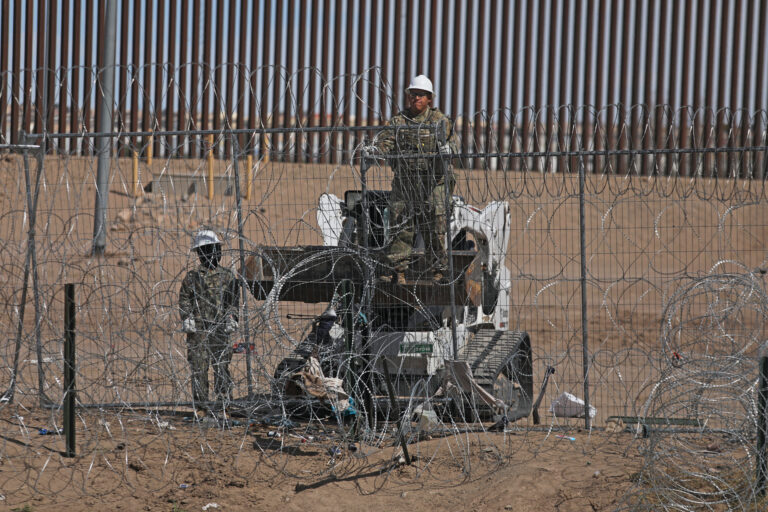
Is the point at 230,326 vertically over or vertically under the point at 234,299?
under

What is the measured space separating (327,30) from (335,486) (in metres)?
14.1

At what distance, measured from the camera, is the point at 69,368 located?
6.55 meters

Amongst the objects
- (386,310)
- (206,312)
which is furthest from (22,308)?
(386,310)

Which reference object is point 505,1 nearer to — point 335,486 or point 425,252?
point 425,252

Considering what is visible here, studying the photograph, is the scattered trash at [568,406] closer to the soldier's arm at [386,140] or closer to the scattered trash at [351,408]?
the scattered trash at [351,408]

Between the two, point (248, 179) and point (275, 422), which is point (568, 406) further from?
point (248, 179)

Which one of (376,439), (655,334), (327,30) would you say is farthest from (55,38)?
(376,439)

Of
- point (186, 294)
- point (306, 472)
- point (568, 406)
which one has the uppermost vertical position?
point (186, 294)

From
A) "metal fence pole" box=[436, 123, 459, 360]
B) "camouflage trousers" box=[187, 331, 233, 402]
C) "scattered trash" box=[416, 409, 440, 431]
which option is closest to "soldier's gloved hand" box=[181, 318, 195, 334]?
"camouflage trousers" box=[187, 331, 233, 402]

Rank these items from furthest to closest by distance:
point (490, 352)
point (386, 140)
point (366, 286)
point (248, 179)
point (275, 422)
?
point (248, 179)
point (490, 352)
point (275, 422)
point (386, 140)
point (366, 286)

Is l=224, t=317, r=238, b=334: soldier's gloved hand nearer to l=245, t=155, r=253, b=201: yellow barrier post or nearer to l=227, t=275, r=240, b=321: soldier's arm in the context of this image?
l=227, t=275, r=240, b=321: soldier's arm

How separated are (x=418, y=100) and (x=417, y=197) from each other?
97 cm

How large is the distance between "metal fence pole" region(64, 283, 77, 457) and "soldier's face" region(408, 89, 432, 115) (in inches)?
127

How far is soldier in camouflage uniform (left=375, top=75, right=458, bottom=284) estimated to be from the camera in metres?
7.41
